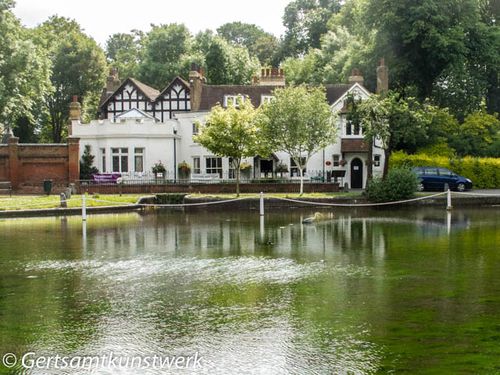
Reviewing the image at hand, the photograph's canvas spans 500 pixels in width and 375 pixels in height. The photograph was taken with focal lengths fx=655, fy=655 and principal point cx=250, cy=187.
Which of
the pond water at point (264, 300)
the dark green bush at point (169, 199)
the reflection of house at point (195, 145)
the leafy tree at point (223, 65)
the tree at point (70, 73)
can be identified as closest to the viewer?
the pond water at point (264, 300)

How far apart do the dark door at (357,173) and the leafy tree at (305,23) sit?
39.7 m

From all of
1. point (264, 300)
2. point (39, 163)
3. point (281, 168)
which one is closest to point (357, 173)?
point (281, 168)

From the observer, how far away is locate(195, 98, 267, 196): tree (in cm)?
4128

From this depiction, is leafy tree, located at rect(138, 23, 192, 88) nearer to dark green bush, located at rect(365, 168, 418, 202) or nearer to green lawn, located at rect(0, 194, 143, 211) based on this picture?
green lawn, located at rect(0, 194, 143, 211)

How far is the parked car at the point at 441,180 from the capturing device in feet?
138

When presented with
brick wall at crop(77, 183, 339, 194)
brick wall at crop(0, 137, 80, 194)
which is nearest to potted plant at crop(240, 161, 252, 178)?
brick wall at crop(77, 183, 339, 194)

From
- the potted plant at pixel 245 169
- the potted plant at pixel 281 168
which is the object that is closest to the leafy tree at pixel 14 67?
the potted plant at pixel 245 169

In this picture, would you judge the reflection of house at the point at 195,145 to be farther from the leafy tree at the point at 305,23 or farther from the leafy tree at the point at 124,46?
the leafy tree at the point at 124,46

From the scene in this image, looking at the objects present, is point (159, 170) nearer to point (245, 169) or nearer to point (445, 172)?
point (245, 169)

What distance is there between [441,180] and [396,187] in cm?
634

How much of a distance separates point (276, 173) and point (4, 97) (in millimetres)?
20454

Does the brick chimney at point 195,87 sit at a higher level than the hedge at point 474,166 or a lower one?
higher

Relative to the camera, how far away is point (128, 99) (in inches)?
2395

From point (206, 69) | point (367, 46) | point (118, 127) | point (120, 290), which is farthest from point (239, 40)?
point (120, 290)
